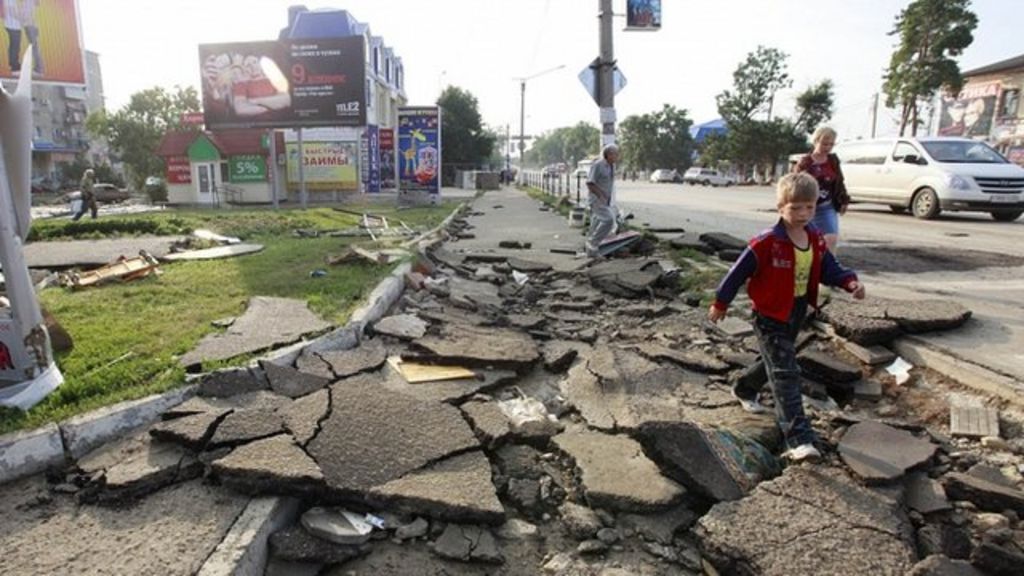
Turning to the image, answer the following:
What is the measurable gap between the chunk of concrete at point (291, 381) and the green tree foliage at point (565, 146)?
91.7 metres

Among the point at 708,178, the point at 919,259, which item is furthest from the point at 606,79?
the point at 708,178

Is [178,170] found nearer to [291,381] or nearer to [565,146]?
[291,381]

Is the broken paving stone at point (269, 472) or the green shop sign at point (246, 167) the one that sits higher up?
the green shop sign at point (246, 167)

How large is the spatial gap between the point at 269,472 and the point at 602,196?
7621mm

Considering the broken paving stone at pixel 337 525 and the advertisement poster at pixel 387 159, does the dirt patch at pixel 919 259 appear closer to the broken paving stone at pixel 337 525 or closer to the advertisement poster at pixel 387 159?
the broken paving stone at pixel 337 525

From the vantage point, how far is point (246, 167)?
97.2 feet

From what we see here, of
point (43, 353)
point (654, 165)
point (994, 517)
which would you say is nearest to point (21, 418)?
point (43, 353)

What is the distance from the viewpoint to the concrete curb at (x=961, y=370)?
12.3ft

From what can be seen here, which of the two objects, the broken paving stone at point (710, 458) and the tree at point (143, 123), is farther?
the tree at point (143, 123)

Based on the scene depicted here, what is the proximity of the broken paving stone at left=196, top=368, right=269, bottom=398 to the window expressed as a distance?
4808 centimetres

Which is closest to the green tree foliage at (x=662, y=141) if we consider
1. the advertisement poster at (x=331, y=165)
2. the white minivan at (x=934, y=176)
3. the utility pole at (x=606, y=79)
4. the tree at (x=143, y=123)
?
the tree at (x=143, y=123)

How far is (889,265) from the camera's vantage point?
27.5ft

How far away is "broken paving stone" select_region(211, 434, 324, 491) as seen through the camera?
113 inches

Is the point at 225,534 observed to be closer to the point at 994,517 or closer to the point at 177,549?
the point at 177,549
